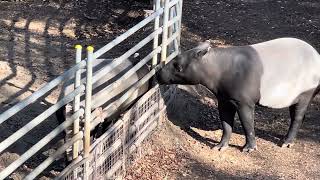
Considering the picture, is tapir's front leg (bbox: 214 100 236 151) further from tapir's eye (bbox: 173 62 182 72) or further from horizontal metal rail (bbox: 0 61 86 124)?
horizontal metal rail (bbox: 0 61 86 124)

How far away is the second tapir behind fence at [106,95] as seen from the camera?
230 inches

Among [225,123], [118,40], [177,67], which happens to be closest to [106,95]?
[118,40]

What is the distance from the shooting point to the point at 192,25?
38.6ft

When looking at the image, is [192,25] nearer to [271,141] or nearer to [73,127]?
[271,141]

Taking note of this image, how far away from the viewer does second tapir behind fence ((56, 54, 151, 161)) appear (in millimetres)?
5841

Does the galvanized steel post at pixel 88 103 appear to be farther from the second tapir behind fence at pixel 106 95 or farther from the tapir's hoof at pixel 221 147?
the tapir's hoof at pixel 221 147

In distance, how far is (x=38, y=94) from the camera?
4.66 meters

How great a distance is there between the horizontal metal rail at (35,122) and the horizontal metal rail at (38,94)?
0.48 ft

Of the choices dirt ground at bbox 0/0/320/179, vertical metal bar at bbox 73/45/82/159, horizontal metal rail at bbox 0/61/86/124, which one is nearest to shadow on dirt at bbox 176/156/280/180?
dirt ground at bbox 0/0/320/179

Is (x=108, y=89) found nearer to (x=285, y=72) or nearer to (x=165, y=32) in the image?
(x=165, y=32)

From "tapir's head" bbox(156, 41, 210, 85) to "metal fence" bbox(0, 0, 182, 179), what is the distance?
0.18 metres

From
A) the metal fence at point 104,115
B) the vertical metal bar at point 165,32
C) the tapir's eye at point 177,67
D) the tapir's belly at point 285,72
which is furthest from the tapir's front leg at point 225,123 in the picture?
the vertical metal bar at point 165,32

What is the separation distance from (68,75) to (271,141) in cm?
339

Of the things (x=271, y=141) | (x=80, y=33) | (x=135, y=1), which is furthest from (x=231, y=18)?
(x=271, y=141)
